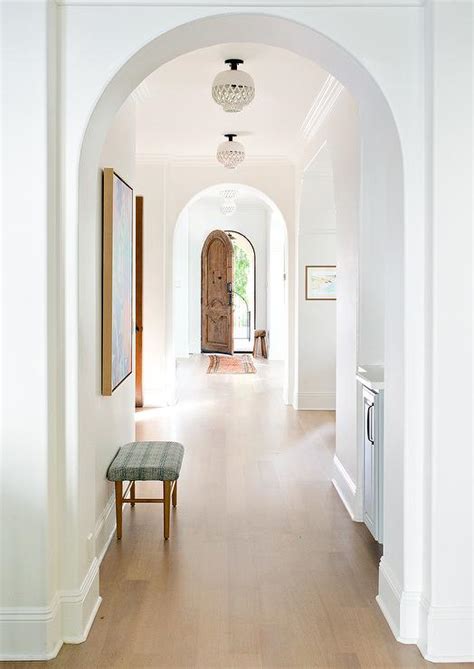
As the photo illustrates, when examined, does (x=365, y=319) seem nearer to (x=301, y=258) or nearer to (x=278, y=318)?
(x=301, y=258)

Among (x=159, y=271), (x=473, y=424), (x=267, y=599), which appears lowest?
(x=267, y=599)

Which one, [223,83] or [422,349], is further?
[223,83]

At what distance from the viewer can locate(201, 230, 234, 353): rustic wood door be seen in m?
14.5

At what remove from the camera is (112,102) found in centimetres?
304

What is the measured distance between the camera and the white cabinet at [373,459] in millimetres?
3699

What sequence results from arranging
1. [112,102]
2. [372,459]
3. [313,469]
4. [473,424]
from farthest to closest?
[313,469] → [372,459] → [112,102] → [473,424]

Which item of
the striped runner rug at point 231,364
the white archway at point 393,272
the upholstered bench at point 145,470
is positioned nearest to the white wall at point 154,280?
the striped runner rug at point 231,364

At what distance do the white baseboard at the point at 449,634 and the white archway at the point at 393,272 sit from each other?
0.39ft

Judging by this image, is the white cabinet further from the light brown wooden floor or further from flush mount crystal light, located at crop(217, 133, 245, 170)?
flush mount crystal light, located at crop(217, 133, 245, 170)

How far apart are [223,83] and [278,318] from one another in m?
9.62

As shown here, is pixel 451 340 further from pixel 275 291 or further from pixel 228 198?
pixel 275 291

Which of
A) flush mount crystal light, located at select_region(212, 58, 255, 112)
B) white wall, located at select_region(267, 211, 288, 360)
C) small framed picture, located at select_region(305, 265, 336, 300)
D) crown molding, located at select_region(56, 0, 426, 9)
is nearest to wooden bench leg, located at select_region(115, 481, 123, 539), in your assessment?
crown molding, located at select_region(56, 0, 426, 9)

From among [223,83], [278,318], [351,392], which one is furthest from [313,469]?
[278,318]

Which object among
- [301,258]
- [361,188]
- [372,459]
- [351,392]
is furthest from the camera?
[301,258]
